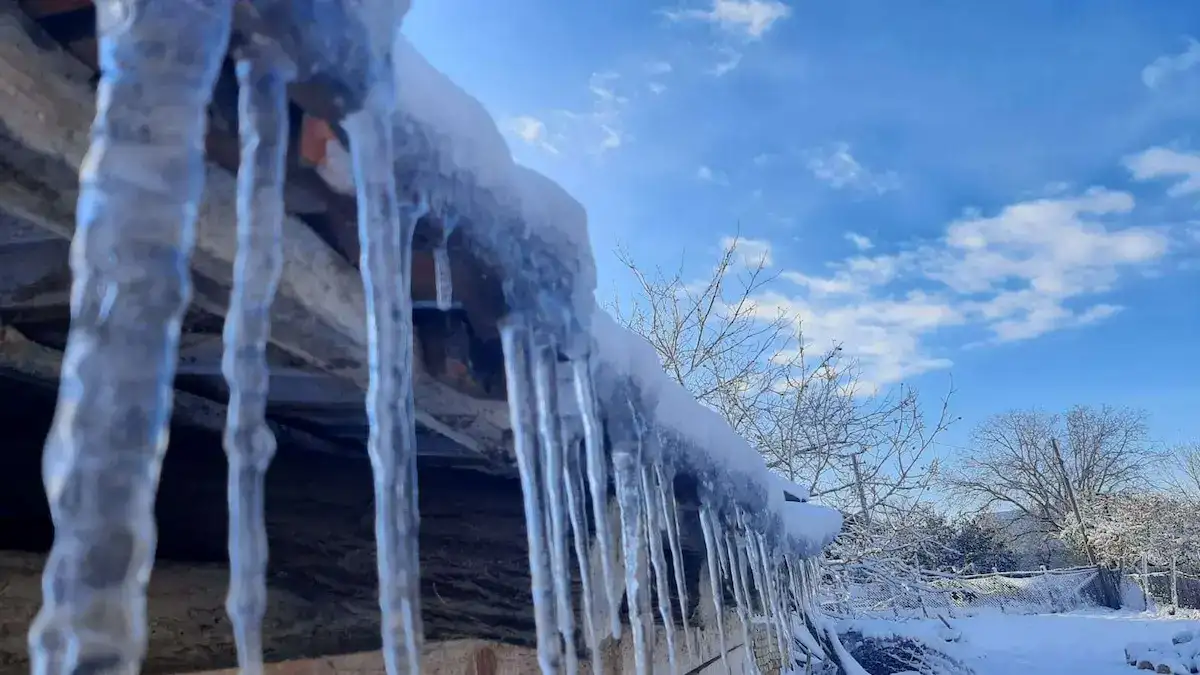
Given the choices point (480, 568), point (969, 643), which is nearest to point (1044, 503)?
point (969, 643)

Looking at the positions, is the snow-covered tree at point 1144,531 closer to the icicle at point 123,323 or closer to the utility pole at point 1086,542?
the utility pole at point 1086,542

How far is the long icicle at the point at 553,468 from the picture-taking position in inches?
47.6

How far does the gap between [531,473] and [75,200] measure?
802 mm

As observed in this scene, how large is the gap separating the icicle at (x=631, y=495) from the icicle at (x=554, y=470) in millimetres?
149

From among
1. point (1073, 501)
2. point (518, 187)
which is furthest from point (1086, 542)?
point (518, 187)

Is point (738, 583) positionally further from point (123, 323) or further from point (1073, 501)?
point (1073, 501)

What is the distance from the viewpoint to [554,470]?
1.34 meters

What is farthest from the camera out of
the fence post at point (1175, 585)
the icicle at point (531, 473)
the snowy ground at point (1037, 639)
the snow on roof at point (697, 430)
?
the fence post at point (1175, 585)

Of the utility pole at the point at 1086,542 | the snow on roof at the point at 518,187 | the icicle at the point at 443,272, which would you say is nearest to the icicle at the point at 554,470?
the snow on roof at the point at 518,187

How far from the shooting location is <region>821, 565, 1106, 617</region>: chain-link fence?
9672 millimetres

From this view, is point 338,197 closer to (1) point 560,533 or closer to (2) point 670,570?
(1) point 560,533

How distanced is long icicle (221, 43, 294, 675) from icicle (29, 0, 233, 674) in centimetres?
7

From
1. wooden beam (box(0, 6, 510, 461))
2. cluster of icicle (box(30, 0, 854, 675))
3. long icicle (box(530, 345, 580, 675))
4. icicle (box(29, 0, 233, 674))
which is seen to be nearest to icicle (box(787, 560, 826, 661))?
long icicle (box(530, 345, 580, 675))

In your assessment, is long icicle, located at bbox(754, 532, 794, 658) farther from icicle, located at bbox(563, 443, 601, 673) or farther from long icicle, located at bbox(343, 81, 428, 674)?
long icicle, located at bbox(343, 81, 428, 674)
